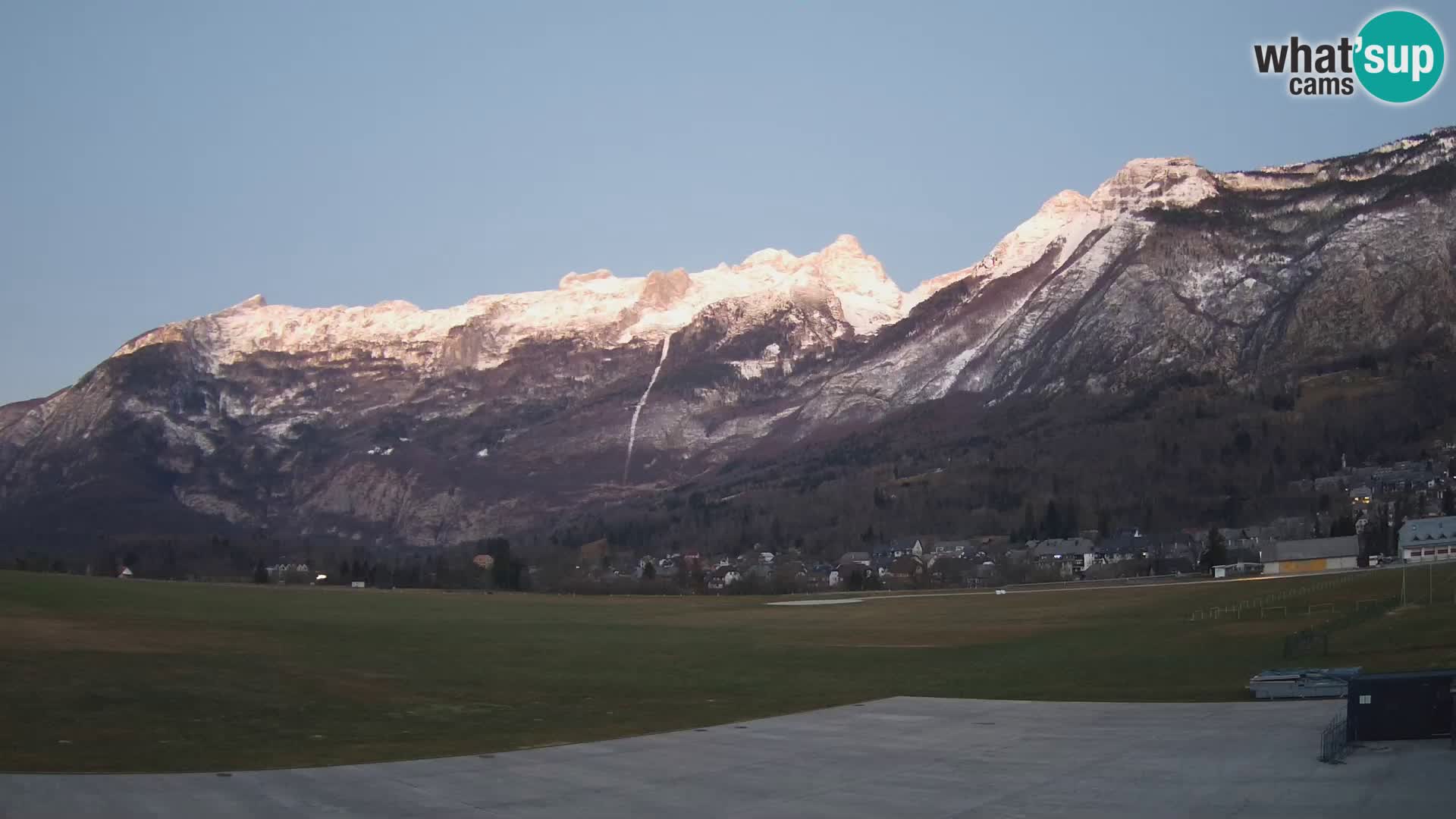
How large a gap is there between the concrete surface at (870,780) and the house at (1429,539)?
3026 inches

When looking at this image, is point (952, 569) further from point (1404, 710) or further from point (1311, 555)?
point (1404, 710)

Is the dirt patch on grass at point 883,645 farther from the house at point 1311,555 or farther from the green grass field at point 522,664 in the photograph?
the house at point 1311,555

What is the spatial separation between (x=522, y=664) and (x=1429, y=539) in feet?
269

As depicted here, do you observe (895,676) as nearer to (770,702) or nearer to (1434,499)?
(770,702)

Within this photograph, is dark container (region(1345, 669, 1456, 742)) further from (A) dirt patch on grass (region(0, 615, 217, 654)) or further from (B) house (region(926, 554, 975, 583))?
(B) house (region(926, 554, 975, 583))

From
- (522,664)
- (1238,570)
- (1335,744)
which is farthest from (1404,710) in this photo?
(1238,570)

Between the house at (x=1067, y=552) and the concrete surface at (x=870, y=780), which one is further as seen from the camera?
the house at (x=1067, y=552)

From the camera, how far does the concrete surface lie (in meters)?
30.3

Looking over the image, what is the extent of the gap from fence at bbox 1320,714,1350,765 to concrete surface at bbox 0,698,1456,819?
54cm

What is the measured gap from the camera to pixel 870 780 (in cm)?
3469

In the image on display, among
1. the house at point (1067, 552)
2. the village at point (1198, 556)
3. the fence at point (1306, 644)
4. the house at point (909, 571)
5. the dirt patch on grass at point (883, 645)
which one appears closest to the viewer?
the fence at point (1306, 644)

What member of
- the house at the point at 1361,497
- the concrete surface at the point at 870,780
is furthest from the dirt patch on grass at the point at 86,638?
the house at the point at 1361,497

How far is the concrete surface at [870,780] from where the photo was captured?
99.4 feet

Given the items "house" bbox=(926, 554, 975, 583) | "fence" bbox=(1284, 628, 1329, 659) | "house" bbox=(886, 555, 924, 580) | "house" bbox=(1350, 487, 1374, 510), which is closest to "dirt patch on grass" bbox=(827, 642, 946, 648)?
"fence" bbox=(1284, 628, 1329, 659)
